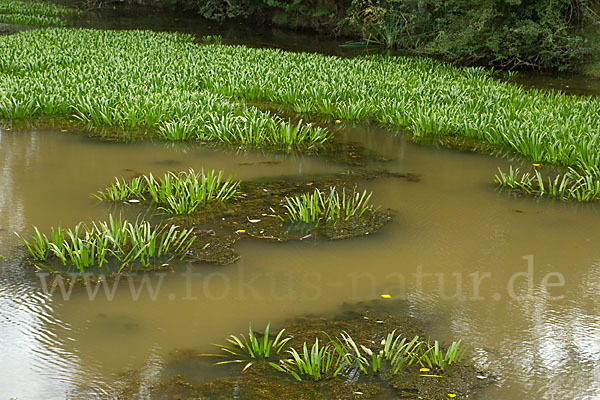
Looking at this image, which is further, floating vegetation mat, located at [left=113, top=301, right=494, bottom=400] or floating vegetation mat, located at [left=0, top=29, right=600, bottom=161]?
floating vegetation mat, located at [left=0, top=29, right=600, bottom=161]

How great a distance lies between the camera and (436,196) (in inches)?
255

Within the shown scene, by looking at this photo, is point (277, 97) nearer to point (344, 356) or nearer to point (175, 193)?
point (175, 193)

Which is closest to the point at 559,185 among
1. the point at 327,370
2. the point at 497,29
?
the point at 327,370

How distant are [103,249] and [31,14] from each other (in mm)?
23697

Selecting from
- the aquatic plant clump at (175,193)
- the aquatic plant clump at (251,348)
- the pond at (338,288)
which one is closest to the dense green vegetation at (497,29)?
the pond at (338,288)

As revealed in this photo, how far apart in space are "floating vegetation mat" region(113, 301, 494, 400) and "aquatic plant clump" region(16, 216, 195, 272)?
1.20 m

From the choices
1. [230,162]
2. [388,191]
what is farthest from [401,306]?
[230,162]

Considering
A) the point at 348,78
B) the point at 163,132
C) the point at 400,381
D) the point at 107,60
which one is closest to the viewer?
the point at 400,381

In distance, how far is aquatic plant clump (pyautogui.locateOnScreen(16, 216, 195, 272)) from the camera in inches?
176

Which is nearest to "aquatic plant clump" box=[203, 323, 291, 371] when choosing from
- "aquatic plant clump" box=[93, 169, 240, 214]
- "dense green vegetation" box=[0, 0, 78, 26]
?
"aquatic plant clump" box=[93, 169, 240, 214]

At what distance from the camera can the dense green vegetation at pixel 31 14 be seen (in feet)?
74.9

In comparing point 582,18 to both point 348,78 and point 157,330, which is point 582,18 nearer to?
point 348,78

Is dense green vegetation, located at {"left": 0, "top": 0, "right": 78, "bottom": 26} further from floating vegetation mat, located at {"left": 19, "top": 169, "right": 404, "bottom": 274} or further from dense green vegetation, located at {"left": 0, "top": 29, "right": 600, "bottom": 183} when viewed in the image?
floating vegetation mat, located at {"left": 19, "top": 169, "right": 404, "bottom": 274}

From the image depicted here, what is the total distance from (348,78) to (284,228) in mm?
7594
